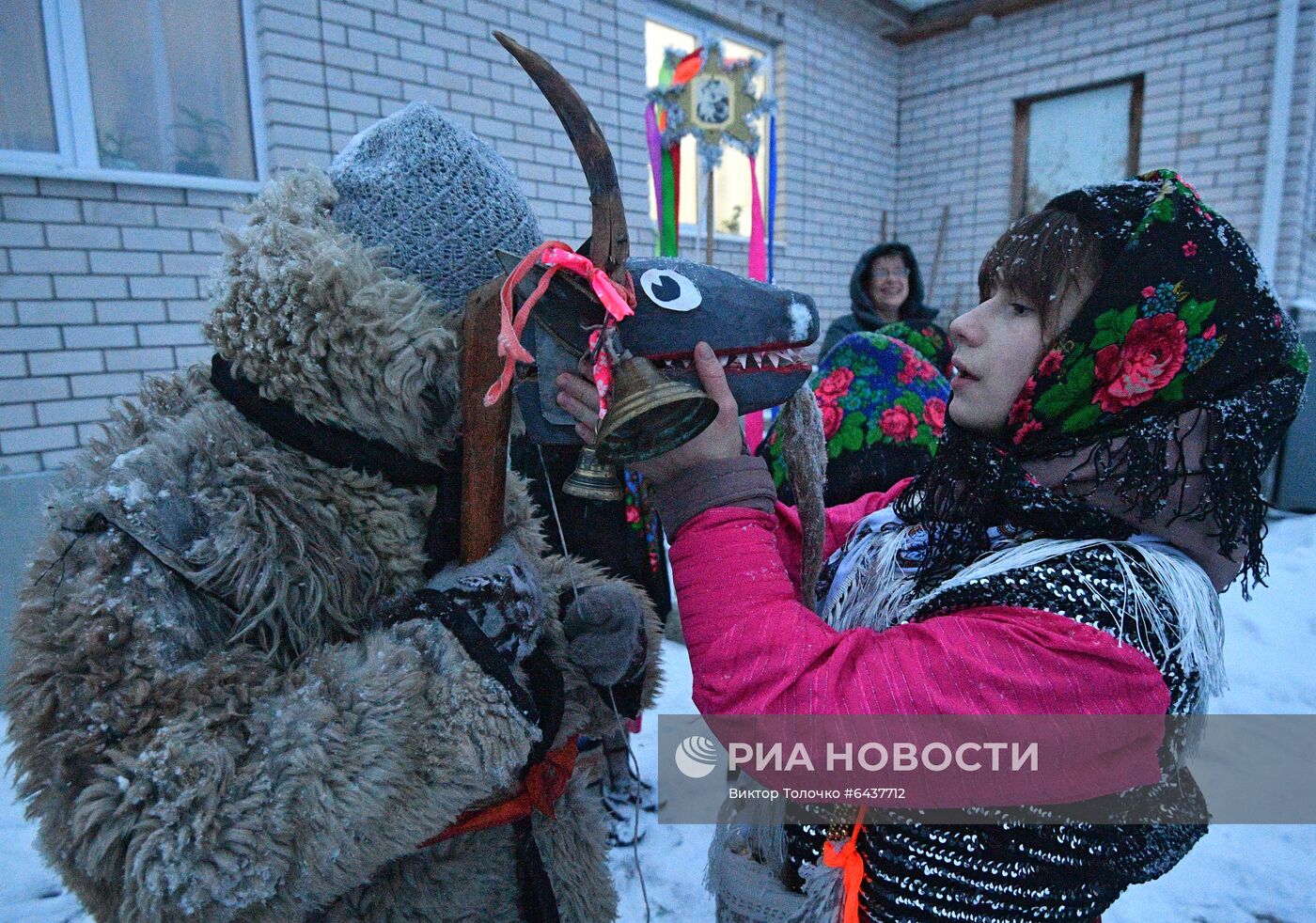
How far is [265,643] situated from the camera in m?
0.93

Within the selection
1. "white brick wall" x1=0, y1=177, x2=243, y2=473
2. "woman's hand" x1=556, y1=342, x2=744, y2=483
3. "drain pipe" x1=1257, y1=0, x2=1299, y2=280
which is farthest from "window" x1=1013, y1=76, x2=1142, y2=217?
"woman's hand" x1=556, y1=342, x2=744, y2=483

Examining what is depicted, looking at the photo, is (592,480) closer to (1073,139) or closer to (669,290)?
(669,290)

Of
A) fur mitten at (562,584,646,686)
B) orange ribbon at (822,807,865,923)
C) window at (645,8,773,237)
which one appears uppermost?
window at (645,8,773,237)

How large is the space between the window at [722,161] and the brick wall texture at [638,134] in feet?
0.48

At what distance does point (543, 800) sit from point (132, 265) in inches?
129

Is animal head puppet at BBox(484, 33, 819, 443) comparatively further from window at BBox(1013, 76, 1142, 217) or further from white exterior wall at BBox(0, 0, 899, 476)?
window at BBox(1013, 76, 1142, 217)

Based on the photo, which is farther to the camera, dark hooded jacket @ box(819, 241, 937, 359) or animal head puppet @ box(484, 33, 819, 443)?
dark hooded jacket @ box(819, 241, 937, 359)

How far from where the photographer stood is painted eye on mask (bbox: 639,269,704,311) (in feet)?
3.23

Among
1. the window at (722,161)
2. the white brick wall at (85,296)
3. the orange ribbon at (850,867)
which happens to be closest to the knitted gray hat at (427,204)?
the orange ribbon at (850,867)

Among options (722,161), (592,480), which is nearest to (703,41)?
(722,161)

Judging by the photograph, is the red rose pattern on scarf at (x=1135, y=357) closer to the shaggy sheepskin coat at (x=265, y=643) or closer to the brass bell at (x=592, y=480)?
the brass bell at (x=592, y=480)

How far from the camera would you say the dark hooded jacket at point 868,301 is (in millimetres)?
4625

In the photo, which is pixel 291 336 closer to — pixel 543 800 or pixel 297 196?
pixel 297 196

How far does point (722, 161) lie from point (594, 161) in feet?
17.3
